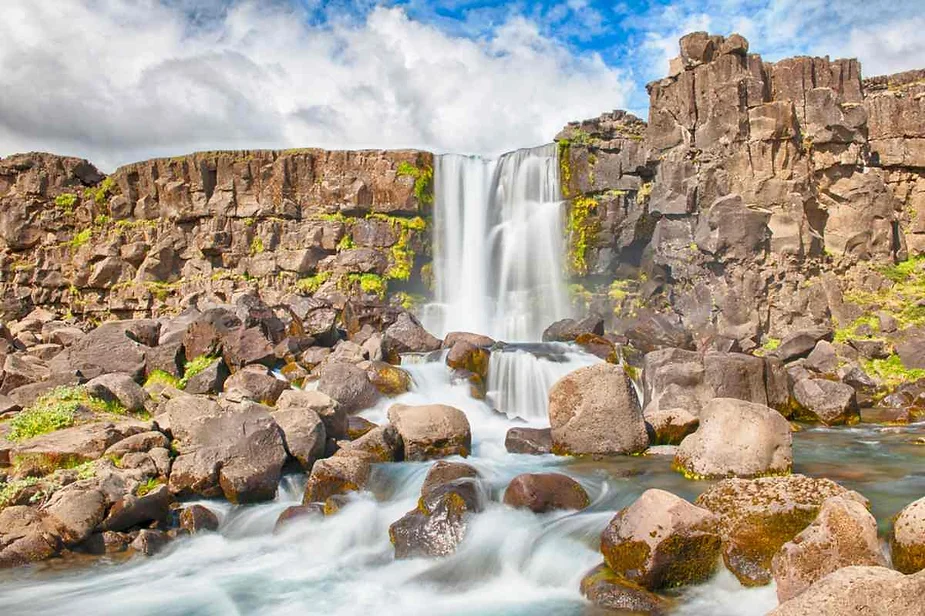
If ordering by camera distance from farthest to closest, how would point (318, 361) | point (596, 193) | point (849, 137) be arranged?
point (596, 193) → point (849, 137) → point (318, 361)

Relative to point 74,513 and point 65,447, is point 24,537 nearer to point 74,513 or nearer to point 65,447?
point 74,513

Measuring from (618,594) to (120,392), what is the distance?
1118 centimetres

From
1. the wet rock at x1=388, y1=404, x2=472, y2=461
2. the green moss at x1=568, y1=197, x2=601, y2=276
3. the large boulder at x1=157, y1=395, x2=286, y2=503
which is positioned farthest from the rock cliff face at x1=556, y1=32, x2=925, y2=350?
the large boulder at x1=157, y1=395, x2=286, y2=503

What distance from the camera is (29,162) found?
112ft

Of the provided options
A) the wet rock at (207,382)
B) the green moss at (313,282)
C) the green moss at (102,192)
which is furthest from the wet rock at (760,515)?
the green moss at (102,192)

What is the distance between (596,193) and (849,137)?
903 cm

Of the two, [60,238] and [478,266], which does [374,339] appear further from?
[60,238]

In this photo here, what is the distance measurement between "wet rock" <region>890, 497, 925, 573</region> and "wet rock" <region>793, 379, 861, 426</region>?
10060 mm

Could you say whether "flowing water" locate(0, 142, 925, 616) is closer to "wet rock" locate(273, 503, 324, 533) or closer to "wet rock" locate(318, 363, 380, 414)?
"wet rock" locate(273, 503, 324, 533)

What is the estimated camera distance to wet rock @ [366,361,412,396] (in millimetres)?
17853

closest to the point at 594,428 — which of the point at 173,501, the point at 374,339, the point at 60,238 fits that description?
the point at 173,501

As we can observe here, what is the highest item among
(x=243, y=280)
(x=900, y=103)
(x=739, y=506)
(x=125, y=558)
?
(x=900, y=103)

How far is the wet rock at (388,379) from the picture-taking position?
Answer: 58.6 feet

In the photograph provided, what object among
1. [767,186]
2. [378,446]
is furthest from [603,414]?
[767,186]
